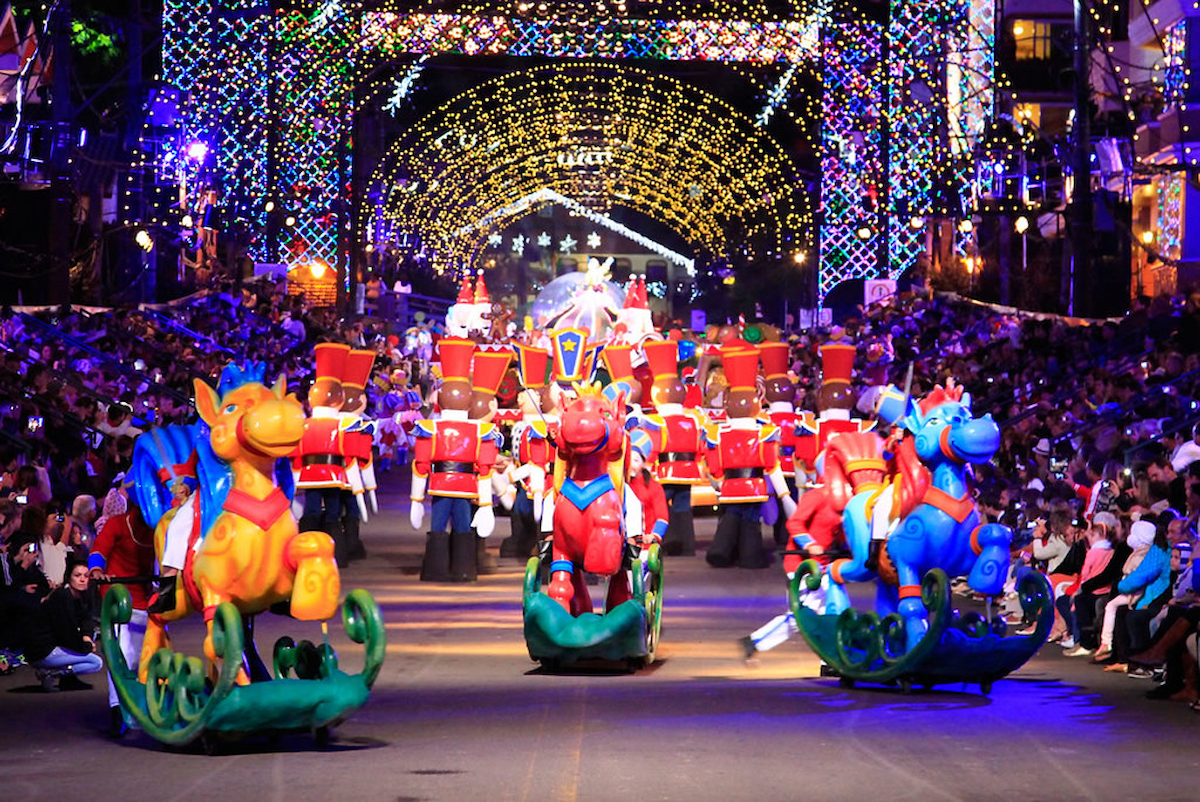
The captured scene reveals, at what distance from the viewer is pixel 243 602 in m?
10.2

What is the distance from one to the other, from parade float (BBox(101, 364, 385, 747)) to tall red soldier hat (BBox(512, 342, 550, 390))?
849 centimetres

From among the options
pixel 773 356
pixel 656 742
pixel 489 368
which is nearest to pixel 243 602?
pixel 656 742

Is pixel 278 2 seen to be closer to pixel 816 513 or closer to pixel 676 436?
pixel 676 436

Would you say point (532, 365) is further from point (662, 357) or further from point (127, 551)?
point (127, 551)

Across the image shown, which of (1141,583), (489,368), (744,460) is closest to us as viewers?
(1141,583)

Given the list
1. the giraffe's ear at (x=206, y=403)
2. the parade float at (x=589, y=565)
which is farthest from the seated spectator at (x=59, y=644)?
the giraffe's ear at (x=206, y=403)

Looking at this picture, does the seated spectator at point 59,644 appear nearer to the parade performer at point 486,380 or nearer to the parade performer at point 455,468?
the parade performer at point 455,468

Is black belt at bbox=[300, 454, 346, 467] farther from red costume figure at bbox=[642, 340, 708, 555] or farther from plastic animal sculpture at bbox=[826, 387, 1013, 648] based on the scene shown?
plastic animal sculpture at bbox=[826, 387, 1013, 648]

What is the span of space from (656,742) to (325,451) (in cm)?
1079

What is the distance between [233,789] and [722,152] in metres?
52.2

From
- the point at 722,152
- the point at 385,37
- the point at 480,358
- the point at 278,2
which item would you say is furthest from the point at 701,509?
the point at 722,152

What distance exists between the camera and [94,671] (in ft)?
43.1

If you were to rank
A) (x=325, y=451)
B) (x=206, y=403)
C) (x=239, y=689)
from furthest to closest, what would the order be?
(x=325, y=451) < (x=206, y=403) < (x=239, y=689)

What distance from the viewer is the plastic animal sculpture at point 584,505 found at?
1338 cm
